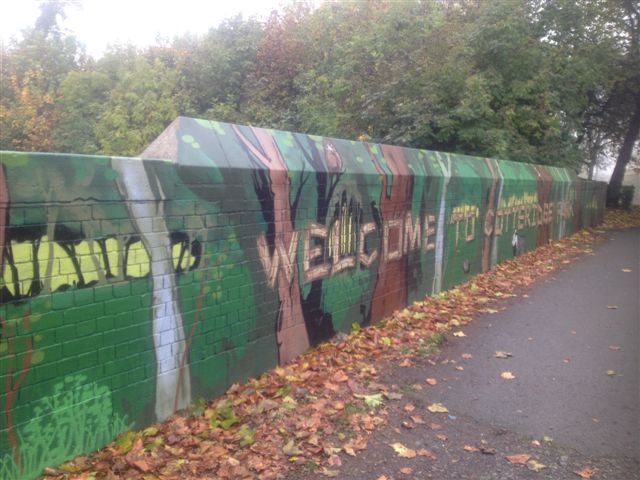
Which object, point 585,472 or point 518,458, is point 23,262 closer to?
point 518,458

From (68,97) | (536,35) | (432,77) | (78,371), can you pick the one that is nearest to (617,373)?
(78,371)

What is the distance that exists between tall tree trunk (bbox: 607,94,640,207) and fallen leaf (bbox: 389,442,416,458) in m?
25.6

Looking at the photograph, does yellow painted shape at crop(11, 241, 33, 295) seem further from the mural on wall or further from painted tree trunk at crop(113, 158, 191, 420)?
painted tree trunk at crop(113, 158, 191, 420)

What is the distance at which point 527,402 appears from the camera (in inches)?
174

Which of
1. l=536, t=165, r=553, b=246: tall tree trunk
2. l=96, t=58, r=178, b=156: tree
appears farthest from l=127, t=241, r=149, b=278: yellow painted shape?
l=96, t=58, r=178, b=156: tree

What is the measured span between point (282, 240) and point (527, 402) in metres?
2.31

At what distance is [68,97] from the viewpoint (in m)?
21.7

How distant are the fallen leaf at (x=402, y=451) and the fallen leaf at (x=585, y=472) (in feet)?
3.11

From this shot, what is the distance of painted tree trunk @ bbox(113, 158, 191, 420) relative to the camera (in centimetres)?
343

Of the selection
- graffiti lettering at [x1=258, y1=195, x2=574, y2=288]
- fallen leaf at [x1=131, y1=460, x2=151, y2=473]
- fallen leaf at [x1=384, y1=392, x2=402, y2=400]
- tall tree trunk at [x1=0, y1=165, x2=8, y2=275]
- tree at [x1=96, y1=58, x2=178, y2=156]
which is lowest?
fallen leaf at [x1=384, y1=392, x2=402, y2=400]

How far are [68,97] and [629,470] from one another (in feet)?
74.1

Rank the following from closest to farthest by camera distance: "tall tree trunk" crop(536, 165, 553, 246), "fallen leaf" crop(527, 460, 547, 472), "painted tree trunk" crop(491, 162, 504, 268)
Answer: "fallen leaf" crop(527, 460, 547, 472), "painted tree trunk" crop(491, 162, 504, 268), "tall tree trunk" crop(536, 165, 553, 246)

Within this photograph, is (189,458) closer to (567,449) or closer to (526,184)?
(567,449)

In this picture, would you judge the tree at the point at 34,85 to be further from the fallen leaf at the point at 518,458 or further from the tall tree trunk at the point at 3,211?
the fallen leaf at the point at 518,458
